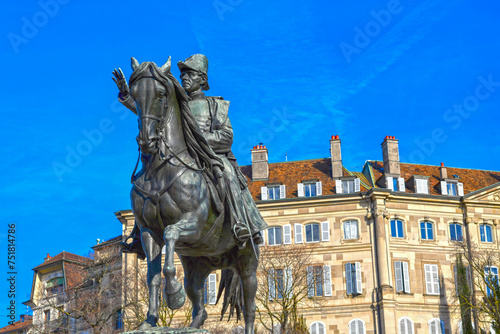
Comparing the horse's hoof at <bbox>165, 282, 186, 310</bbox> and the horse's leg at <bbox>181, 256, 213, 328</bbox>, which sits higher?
the horse's leg at <bbox>181, 256, 213, 328</bbox>

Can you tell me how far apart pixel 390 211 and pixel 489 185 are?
31.8 feet

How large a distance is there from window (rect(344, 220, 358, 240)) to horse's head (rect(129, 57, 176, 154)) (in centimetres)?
4943

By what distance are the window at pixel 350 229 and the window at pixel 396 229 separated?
2.80 m

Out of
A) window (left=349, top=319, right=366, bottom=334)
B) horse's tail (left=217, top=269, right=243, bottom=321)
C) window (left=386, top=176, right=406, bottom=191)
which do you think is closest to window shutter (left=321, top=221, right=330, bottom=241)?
window (left=386, top=176, right=406, bottom=191)

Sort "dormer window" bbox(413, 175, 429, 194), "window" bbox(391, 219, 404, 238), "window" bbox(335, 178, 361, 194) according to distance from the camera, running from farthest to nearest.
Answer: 1. "dormer window" bbox(413, 175, 429, 194)
2. "window" bbox(335, 178, 361, 194)
3. "window" bbox(391, 219, 404, 238)

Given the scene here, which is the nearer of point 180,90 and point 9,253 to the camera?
point 180,90

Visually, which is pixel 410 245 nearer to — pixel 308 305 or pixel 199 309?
pixel 308 305

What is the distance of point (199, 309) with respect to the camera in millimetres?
11312

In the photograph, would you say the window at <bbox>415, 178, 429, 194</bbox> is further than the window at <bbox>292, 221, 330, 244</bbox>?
Yes

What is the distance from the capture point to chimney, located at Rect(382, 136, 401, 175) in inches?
2443

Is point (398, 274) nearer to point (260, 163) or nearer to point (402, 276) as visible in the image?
point (402, 276)

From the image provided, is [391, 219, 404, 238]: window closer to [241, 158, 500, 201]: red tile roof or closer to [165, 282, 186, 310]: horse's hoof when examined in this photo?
[241, 158, 500, 201]: red tile roof

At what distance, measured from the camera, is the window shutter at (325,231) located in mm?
58444

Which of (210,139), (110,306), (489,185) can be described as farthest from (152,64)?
(489,185)
